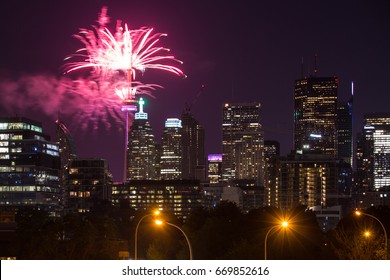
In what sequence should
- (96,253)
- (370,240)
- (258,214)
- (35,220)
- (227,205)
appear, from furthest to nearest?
1. (227,205)
2. (258,214)
3. (35,220)
4. (96,253)
5. (370,240)

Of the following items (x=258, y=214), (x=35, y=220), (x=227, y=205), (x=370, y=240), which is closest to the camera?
(x=370, y=240)

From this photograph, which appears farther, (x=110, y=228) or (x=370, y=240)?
(x=110, y=228)
